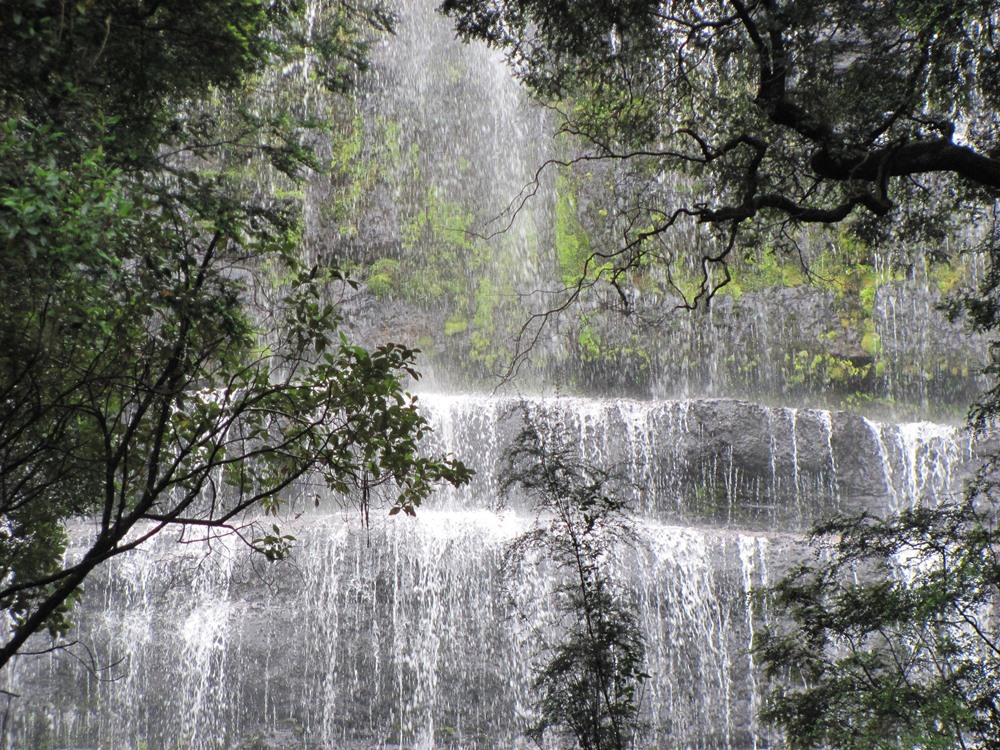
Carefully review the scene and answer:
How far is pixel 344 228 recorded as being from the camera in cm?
1770

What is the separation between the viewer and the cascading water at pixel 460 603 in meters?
11.0

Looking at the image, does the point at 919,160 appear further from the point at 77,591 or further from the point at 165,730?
the point at 165,730

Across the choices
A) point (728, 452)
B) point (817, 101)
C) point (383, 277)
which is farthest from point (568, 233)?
point (817, 101)

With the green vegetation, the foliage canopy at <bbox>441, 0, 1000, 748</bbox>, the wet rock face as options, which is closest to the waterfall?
the wet rock face

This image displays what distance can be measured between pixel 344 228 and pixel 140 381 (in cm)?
1468

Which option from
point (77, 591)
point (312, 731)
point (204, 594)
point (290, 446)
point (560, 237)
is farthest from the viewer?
point (560, 237)

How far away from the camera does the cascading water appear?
10961 mm

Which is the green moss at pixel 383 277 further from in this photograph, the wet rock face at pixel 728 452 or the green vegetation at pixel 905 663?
the green vegetation at pixel 905 663

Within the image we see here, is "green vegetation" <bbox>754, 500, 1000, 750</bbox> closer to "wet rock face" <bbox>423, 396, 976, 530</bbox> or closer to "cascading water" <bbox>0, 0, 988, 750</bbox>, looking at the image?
"cascading water" <bbox>0, 0, 988, 750</bbox>

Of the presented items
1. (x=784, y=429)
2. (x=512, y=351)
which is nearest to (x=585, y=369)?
(x=512, y=351)

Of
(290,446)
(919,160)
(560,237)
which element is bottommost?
(290,446)

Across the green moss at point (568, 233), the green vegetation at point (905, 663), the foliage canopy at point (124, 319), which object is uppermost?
the green moss at point (568, 233)

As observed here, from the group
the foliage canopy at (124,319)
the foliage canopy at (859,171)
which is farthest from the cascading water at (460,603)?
the foliage canopy at (124,319)

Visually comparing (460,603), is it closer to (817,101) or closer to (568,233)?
(817,101)
